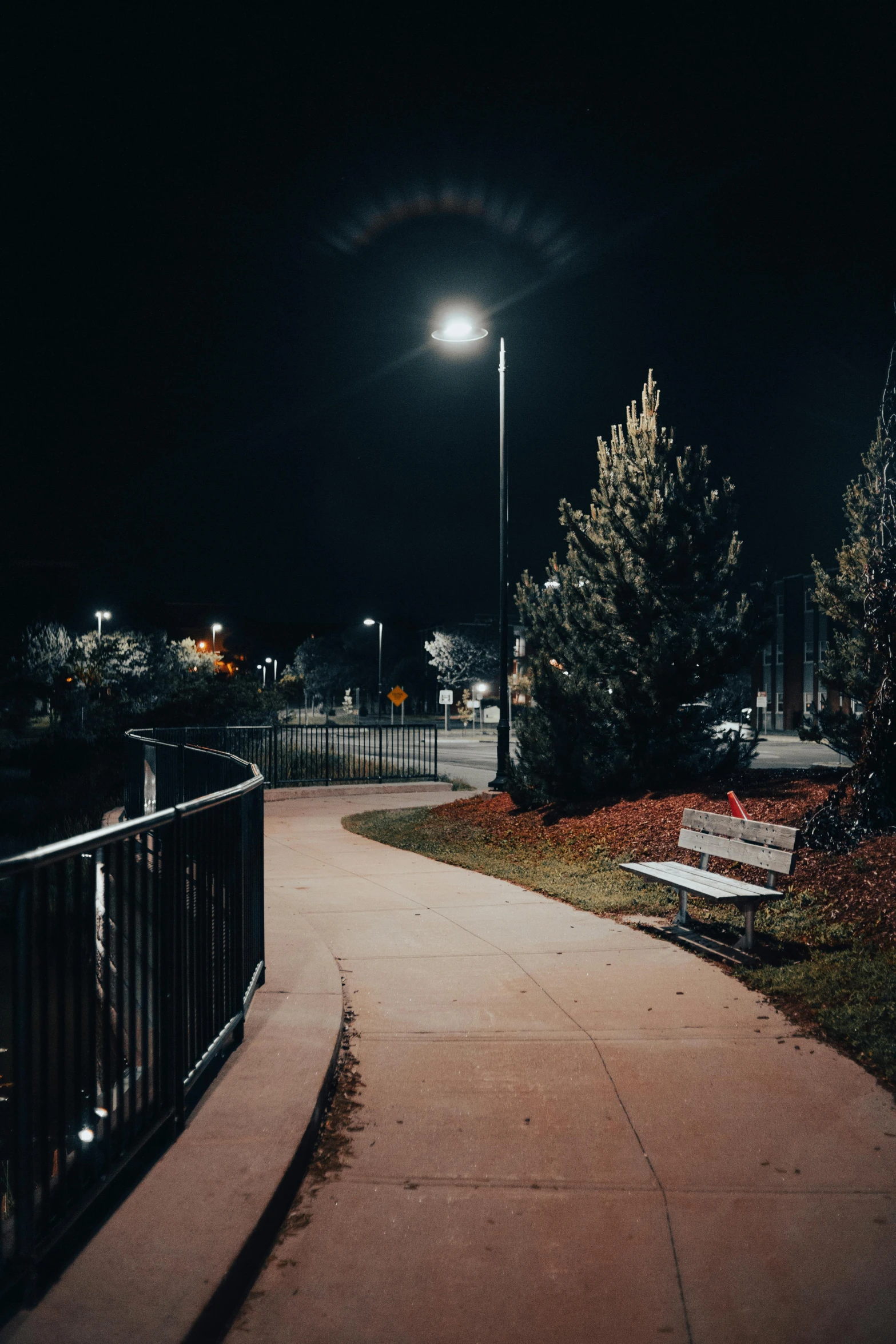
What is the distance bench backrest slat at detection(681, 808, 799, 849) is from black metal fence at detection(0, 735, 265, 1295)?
392cm

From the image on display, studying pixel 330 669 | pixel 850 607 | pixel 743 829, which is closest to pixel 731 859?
pixel 743 829

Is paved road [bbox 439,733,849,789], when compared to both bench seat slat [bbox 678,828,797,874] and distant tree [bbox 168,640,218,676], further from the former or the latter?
bench seat slat [bbox 678,828,797,874]

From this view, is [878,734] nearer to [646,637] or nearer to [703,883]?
[703,883]

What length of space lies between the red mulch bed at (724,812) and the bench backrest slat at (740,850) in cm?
61

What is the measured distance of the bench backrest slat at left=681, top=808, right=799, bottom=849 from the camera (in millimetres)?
7426

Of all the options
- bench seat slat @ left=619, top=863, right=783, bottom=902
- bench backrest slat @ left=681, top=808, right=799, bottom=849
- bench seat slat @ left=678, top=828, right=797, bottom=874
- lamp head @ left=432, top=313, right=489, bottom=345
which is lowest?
bench seat slat @ left=619, top=863, right=783, bottom=902

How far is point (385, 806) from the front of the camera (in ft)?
56.7

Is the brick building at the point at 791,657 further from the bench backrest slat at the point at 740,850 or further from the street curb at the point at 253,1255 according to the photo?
the street curb at the point at 253,1255

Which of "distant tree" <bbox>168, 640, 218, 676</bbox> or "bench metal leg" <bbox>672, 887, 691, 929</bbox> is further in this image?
"distant tree" <bbox>168, 640, 218, 676</bbox>

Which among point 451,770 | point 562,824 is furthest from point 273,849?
point 451,770

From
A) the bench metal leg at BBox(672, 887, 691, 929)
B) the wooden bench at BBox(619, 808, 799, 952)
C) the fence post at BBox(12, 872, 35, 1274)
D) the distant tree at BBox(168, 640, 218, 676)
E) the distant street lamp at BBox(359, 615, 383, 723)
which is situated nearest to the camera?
the fence post at BBox(12, 872, 35, 1274)

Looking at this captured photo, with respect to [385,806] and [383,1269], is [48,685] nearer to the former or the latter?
[385,806]

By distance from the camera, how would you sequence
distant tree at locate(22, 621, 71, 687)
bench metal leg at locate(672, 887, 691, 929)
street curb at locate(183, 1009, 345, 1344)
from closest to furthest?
street curb at locate(183, 1009, 345, 1344), bench metal leg at locate(672, 887, 691, 929), distant tree at locate(22, 621, 71, 687)

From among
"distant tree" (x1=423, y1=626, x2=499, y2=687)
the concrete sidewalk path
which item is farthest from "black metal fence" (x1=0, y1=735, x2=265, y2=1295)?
"distant tree" (x1=423, y1=626, x2=499, y2=687)
